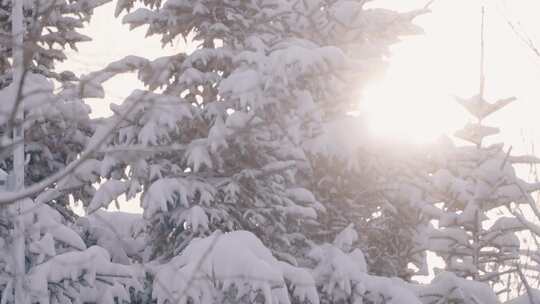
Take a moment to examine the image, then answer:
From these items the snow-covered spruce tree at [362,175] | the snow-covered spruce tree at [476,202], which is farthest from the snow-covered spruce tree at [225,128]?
the snow-covered spruce tree at [476,202]

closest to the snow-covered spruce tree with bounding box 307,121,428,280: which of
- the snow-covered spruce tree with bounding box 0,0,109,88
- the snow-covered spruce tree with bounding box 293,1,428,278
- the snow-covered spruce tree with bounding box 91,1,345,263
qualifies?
the snow-covered spruce tree with bounding box 293,1,428,278

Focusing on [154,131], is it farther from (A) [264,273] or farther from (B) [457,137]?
(B) [457,137]

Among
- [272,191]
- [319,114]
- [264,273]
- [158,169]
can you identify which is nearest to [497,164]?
[319,114]

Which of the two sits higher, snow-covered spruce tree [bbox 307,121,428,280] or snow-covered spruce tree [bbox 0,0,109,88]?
snow-covered spruce tree [bbox 0,0,109,88]

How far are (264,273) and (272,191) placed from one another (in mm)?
2372

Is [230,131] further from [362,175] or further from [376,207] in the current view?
[376,207]

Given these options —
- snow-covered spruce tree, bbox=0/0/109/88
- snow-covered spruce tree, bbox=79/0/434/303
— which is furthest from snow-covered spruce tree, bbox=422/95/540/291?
snow-covered spruce tree, bbox=0/0/109/88

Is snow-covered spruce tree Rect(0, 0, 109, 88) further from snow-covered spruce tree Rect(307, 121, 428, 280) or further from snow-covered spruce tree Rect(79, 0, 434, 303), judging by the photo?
snow-covered spruce tree Rect(307, 121, 428, 280)

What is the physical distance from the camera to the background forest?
7.02 m

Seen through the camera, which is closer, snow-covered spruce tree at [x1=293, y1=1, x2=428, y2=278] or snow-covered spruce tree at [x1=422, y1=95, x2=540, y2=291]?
snow-covered spruce tree at [x1=422, y1=95, x2=540, y2=291]

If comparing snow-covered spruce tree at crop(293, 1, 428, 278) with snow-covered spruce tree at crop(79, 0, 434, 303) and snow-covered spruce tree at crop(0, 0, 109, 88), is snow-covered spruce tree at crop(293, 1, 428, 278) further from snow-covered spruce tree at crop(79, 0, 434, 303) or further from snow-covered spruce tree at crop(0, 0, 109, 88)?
snow-covered spruce tree at crop(0, 0, 109, 88)

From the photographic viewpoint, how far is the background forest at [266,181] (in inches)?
276

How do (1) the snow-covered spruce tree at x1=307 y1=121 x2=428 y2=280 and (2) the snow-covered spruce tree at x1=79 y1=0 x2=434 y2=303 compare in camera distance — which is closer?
(2) the snow-covered spruce tree at x1=79 y1=0 x2=434 y2=303

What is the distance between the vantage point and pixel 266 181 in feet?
28.5
